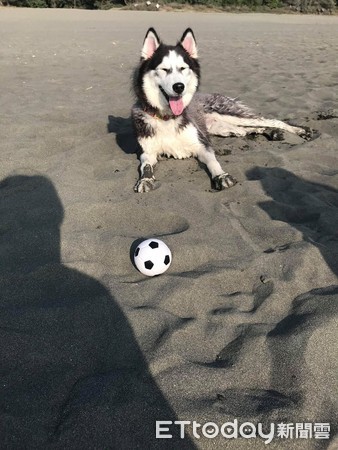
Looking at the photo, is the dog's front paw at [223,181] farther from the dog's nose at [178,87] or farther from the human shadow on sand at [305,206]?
the dog's nose at [178,87]

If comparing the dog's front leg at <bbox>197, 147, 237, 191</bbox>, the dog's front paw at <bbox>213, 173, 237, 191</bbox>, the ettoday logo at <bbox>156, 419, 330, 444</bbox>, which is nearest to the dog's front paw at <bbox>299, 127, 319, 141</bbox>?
the dog's front leg at <bbox>197, 147, 237, 191</bbox>

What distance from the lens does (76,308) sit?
2705mm

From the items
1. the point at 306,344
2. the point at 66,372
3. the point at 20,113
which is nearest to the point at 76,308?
the point at 66,372

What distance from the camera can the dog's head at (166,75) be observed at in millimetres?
5090

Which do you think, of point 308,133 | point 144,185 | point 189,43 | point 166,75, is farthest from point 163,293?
point 308,133

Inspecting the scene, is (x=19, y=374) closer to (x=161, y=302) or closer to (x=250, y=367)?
(x=161, y=302)

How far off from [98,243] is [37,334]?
1.06 m

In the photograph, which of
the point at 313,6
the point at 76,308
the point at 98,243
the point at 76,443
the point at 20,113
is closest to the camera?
the point at 76,443

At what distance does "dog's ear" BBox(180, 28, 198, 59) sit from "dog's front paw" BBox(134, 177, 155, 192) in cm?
215

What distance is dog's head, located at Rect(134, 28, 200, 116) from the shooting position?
5090mm

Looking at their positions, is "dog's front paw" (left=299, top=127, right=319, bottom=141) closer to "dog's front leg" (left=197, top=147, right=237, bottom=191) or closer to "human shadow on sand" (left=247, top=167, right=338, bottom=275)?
"human shadow on sand" (left=247, top=167, right=338, bottom=275)

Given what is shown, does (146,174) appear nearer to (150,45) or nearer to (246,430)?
(150,45)

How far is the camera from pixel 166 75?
5133 millimetres

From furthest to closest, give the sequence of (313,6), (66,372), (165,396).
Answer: (313,6), (66,372), (165,396)
